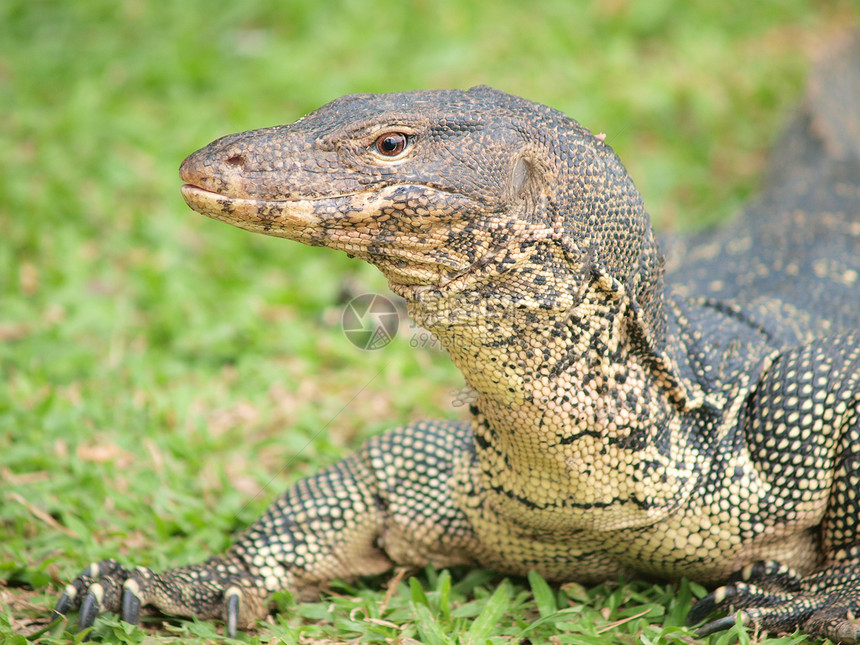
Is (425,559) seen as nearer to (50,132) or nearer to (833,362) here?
(833,362)

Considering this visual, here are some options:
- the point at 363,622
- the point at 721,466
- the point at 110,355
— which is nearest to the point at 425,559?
the point at 363,622

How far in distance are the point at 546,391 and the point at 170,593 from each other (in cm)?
164

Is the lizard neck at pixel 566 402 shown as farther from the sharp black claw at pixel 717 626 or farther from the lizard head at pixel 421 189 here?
the sharp black claw at pixel 717 626

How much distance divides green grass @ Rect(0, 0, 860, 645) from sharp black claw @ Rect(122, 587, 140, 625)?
5cm

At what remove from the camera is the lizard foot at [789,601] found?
10.8 ft

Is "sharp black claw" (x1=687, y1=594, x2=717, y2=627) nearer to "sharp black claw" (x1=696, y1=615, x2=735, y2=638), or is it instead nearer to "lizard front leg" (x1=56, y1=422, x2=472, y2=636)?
"sharp black claw" (x1=696, y1=615, x2=735, y2=638)

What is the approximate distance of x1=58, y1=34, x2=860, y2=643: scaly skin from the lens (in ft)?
9.69

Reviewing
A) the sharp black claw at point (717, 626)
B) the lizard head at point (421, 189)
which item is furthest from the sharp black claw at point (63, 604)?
the sharp black claw at point (717, 626)

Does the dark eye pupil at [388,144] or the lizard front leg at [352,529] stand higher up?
the dark eye pupil at [388,144]

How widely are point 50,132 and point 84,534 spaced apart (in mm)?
3967

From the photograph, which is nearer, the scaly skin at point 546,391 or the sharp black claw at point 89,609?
the scaly skin at point 546,391

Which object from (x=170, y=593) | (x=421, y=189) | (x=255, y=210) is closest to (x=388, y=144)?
(x=421, y=189)

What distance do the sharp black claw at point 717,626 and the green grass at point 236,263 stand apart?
5 centimetres

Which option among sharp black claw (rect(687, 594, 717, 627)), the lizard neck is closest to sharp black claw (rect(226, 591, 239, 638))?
the lizard neck
